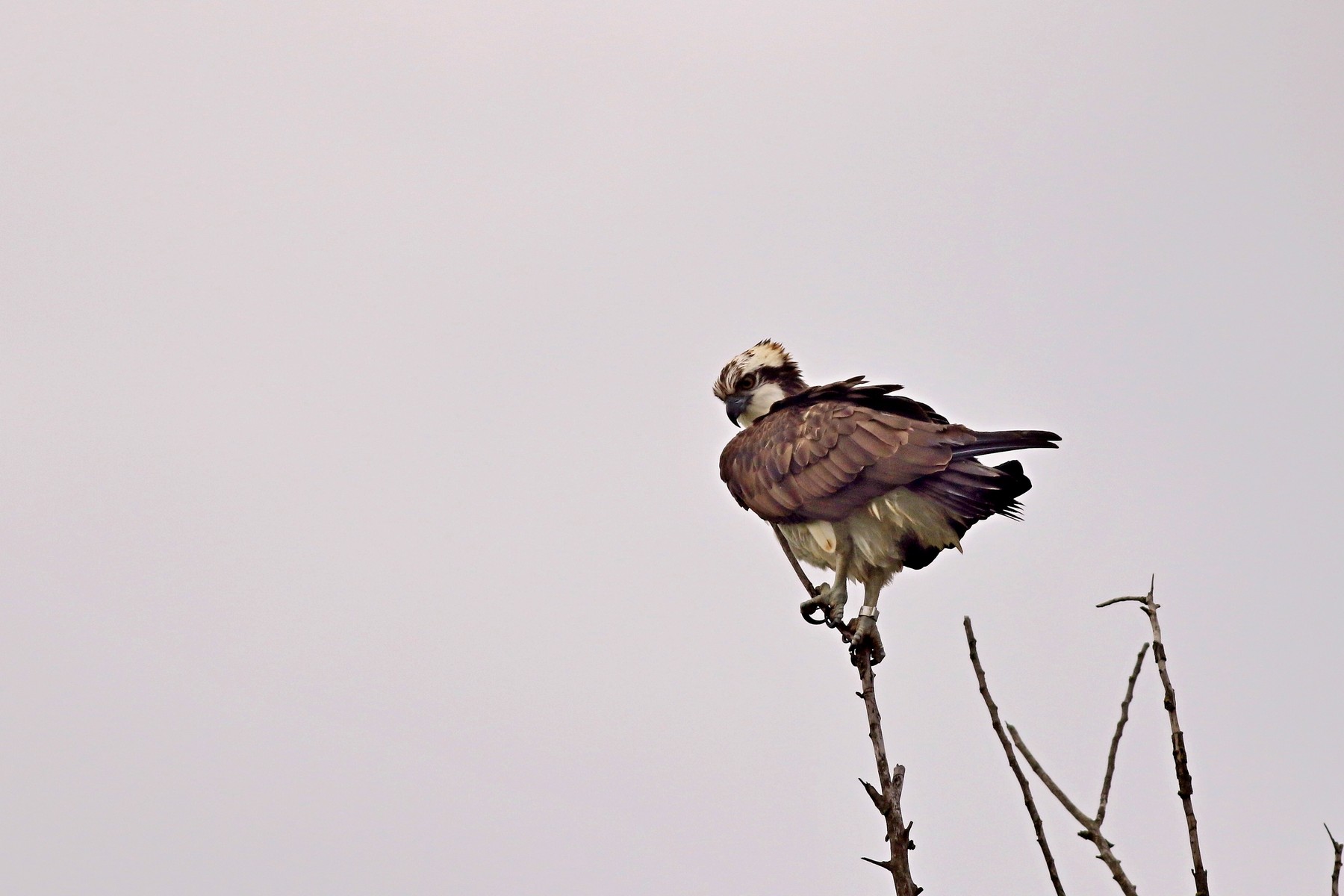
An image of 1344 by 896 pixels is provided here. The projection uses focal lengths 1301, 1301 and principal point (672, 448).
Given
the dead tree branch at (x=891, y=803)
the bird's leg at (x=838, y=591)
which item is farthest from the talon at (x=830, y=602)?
the dead tree branch at (x=891, y=803)

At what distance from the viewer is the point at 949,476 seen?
7.07 m

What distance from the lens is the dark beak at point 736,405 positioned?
925 cm

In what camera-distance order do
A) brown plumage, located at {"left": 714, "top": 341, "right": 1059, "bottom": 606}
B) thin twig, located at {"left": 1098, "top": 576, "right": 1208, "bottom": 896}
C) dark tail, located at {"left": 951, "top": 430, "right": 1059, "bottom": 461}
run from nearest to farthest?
thin twig, located at {"left": 1098, "top": 576, "right": 1208, "bottom": 896}
dark tail, located at {"left": 951, "top": 430, "right": 1059, "bottom": 461}
brown plumage, located at {"left": 714, "top": 341, "right": 1059, "bottom": 606}

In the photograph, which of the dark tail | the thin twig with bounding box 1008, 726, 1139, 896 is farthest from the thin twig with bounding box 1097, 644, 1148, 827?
the dark tail

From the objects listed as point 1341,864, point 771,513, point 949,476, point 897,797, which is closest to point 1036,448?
point 949,476

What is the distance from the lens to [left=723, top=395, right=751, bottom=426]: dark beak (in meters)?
9.25

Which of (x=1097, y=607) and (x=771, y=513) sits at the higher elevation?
(x=771, y=513)

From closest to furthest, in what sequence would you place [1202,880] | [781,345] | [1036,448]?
[1202,880] → [1036,448] → [781,345]

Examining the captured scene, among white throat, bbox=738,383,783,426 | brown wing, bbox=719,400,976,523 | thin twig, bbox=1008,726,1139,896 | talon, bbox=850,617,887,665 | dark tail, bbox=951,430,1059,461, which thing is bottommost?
thin twig, bbox=1008,726,1139,896

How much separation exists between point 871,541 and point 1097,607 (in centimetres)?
402

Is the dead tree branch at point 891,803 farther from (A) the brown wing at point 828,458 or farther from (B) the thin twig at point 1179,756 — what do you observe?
(A) the brown wing at point 828,458

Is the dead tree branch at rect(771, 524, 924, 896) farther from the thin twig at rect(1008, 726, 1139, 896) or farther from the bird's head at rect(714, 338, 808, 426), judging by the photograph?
the bird's head at rect(714, 338, 808, 426)

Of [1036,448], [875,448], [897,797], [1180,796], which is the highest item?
[875,448]

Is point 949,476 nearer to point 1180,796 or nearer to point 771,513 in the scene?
point 771,513
